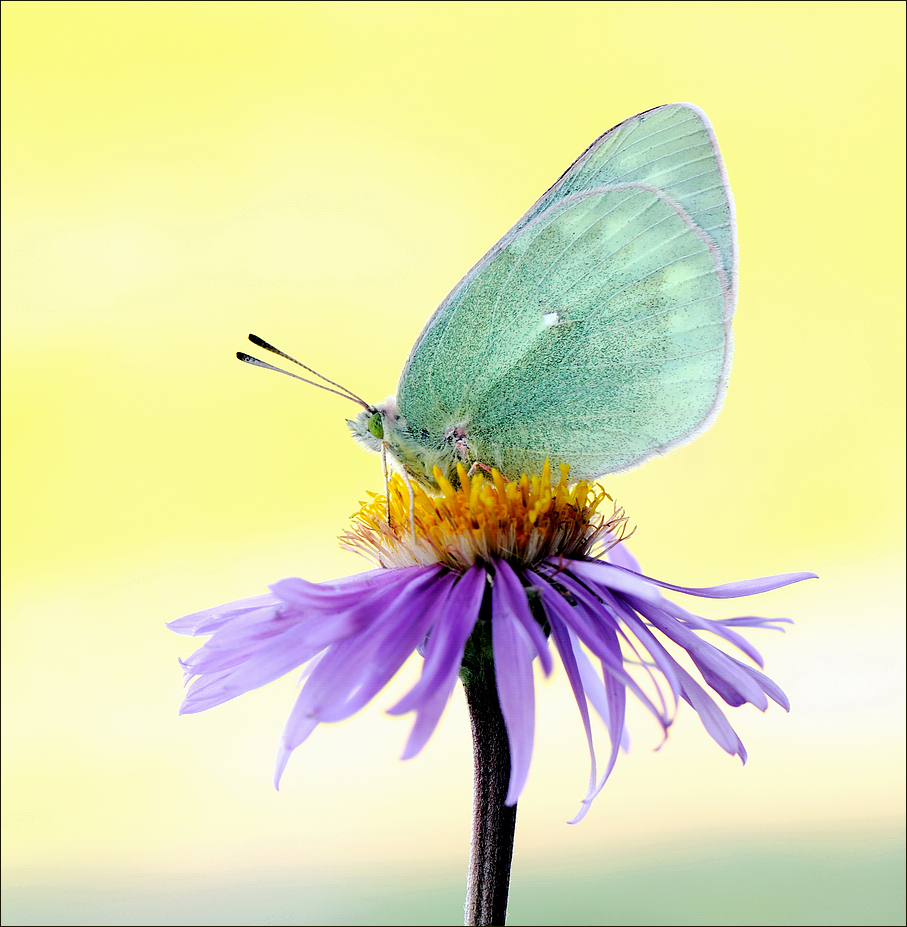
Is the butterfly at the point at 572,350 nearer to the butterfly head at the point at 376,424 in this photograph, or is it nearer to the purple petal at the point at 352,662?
the butterfly head at the point at 376,424

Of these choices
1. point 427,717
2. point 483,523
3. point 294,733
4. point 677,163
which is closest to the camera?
point 427,717

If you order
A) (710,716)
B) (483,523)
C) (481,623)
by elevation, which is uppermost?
(483,523)

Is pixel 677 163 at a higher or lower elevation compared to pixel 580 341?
higher

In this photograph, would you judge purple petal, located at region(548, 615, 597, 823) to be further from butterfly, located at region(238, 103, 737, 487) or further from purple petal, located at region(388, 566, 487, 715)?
butterfly, located at region(238, 103, 737, 487)

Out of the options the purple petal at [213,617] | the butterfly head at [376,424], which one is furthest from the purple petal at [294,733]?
the butterfly head at [376,424]

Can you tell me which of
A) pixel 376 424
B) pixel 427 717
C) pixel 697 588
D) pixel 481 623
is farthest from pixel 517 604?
pixel 376 424

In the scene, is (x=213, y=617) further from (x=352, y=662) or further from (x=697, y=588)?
(x=697, y=588)
